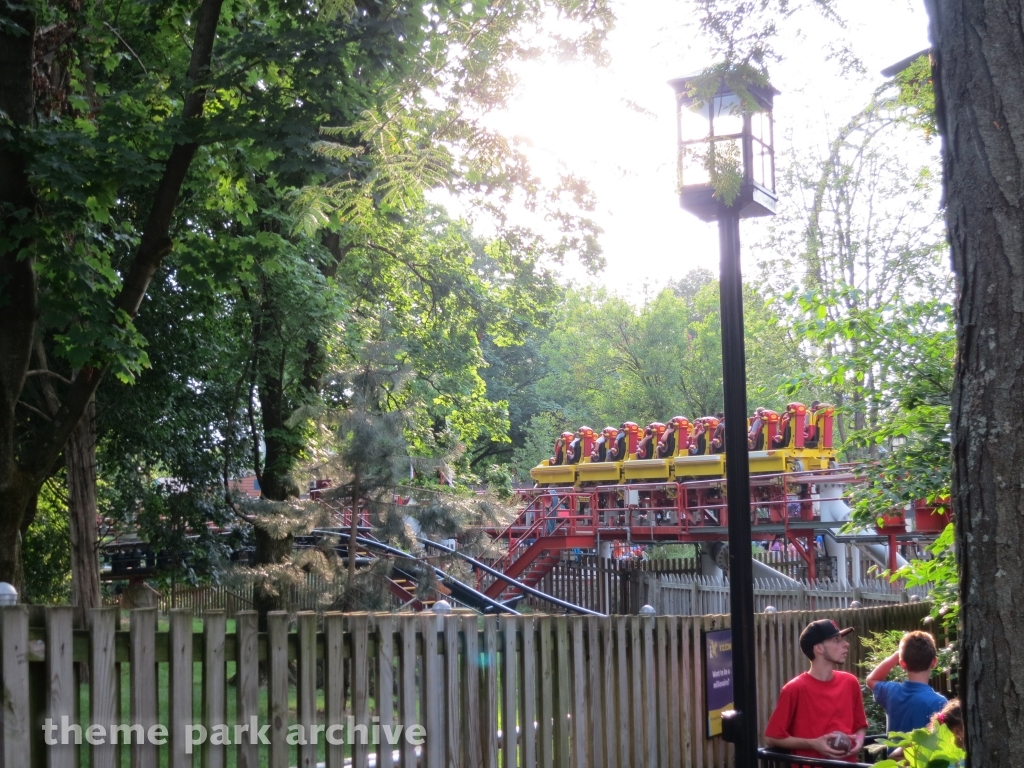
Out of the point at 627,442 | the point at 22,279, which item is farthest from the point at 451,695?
the point at 627,442

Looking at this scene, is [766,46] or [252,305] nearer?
[766,46]

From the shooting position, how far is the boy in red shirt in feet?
16.2

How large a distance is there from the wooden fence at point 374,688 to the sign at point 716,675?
27cm

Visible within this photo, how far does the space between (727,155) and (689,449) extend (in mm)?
18721

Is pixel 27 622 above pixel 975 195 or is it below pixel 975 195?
below

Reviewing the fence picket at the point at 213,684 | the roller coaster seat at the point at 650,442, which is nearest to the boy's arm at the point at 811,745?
the fence picket at the point at 213,684

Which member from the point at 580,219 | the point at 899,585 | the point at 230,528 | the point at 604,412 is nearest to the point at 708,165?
the point at 580,219

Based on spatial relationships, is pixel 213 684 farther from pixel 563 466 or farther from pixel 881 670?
pixel 563 466

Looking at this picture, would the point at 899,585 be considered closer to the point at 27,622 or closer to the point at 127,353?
the point at 127,353

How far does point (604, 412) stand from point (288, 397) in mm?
25796

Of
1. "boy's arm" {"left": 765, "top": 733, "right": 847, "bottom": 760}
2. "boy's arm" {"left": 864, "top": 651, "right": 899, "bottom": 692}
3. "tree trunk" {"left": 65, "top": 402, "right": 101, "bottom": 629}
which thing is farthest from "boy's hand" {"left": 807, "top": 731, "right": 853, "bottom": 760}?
"tree trunk" {"left": 65, "top": 402, "right": 101, "bottom": 629}

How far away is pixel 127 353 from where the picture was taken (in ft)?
24.3

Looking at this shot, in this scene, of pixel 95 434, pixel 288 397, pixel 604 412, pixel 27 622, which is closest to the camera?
pixel 27 622

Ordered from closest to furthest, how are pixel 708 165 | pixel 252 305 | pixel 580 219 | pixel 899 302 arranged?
1. pixel 708 165
2. pixel 899 302
3. pixel 580 219
4. pixel 252 305
